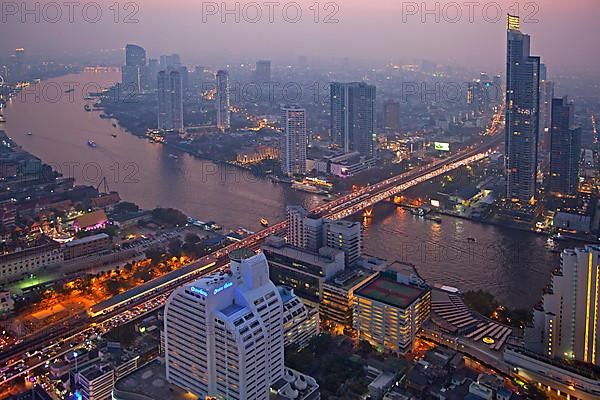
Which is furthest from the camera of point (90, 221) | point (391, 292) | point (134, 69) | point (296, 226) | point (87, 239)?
point (134, 69)

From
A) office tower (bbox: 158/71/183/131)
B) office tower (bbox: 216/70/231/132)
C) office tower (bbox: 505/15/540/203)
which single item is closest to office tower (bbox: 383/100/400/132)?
office tower (bbox: 216/70/231/132)

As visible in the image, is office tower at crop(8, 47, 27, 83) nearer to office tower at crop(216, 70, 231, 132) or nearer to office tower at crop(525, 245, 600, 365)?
office tower at crop(216, 70, 231, 132)

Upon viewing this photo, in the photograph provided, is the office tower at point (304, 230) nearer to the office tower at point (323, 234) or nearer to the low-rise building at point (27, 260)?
the office tower at point (323, 234)

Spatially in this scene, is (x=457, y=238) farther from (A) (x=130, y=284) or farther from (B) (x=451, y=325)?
(A) (x=130, y=284)

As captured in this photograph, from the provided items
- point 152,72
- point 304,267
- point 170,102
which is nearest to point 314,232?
point 304,267

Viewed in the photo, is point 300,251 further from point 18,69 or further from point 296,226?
point 18,69

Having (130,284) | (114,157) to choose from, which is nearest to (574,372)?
(130,284)

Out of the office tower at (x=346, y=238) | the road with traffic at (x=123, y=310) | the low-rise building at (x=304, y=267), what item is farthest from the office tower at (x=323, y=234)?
the road with traffic at (x=123, y=310)
